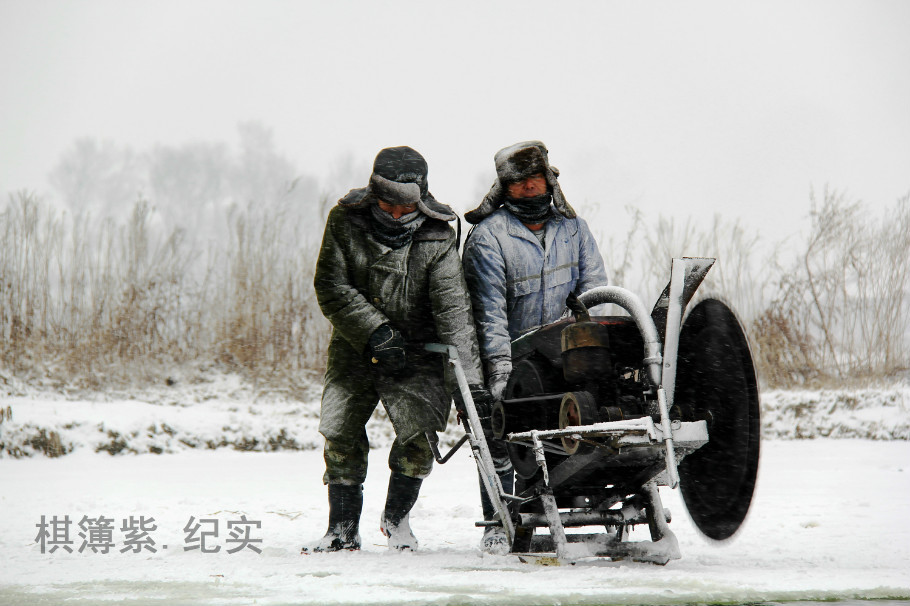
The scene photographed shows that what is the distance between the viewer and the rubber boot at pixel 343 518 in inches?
137

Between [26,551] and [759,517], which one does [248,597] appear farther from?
[759,517]

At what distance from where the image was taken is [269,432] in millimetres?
6996

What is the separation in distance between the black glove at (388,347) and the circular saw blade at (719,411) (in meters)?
1.04

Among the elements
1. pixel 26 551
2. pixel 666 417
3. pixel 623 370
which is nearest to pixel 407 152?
pixel 623 370

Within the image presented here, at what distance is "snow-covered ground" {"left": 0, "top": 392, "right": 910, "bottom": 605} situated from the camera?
248cm

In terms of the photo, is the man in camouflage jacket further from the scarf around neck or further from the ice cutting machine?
the ice cutting machine

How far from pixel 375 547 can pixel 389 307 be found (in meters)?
1.01

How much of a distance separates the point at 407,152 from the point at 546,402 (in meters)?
1.13

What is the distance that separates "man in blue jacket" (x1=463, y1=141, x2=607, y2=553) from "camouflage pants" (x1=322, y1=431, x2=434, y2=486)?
31 cm

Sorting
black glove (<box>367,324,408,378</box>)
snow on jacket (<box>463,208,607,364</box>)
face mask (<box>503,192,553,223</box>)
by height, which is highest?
face mask (<box>503,192,553,223</box>)

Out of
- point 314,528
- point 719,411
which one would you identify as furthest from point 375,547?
point 719,411

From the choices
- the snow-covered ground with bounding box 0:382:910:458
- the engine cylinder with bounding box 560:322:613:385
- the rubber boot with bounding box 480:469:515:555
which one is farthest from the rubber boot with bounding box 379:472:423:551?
the snow-covered ground with bounding box 0:382:910:458

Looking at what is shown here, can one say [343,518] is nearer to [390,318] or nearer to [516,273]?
[390,318]

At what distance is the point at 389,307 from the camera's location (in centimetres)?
354
